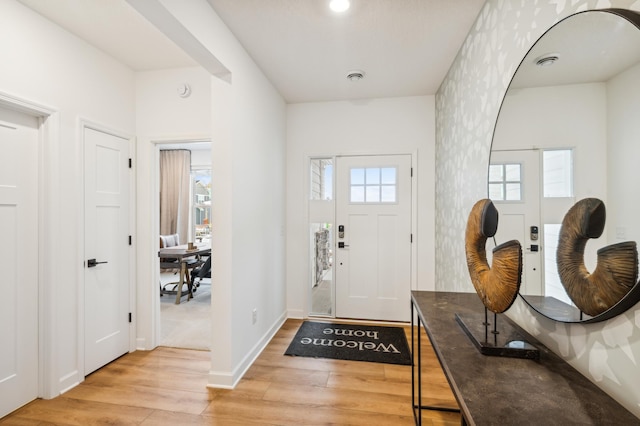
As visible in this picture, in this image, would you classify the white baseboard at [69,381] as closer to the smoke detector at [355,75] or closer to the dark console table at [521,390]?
the dark console table at [521,390]

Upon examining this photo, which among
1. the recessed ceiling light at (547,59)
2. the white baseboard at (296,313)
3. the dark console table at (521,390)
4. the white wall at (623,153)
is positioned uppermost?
the recessed ceiling light at (547,59)

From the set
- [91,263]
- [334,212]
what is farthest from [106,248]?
[334,212]

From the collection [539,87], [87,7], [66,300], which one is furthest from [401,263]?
[87,7]

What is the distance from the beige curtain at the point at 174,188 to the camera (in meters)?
6.49

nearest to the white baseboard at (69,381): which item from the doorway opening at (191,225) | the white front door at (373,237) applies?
the doorway opening at (191,225)

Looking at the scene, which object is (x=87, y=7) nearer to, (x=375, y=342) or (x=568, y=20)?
(x=568, y=20)

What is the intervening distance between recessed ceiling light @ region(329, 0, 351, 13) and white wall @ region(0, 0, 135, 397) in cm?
202

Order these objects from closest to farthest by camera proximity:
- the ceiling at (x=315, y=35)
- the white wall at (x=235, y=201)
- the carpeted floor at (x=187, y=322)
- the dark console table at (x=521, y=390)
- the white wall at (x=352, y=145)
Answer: the dark console table at (x=521, y=390), the ceiling at (x=315, y=35), the white wall at (x=235, y=201), the carpeted floor at (x=187, y=322), the white wall at (x=352, y=145)

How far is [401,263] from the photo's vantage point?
3.43 metres

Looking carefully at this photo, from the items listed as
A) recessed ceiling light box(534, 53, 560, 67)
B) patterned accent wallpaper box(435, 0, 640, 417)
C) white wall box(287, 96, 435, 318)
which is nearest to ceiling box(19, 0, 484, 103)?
patterned accent wallpaper box(435, 0, 640, 417)

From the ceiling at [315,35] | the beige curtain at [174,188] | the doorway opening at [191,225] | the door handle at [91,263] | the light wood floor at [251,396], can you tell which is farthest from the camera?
the beige curtain at [174,188]

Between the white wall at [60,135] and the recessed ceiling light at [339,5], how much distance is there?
6.63 ft

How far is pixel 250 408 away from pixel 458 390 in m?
1.58

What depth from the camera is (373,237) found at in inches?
137
